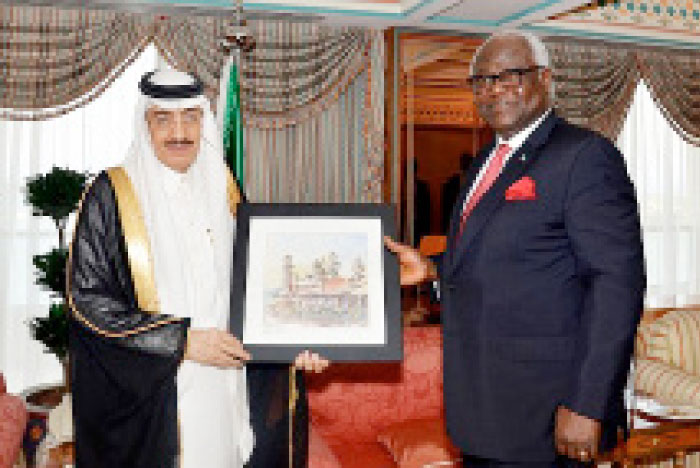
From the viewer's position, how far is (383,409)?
3.99 meters

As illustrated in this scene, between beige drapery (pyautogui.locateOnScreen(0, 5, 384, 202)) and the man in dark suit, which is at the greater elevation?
beige drapery (pyautogui.locateOnScreen(0, 5, 384, 202))

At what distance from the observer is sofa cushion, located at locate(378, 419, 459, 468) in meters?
3.52

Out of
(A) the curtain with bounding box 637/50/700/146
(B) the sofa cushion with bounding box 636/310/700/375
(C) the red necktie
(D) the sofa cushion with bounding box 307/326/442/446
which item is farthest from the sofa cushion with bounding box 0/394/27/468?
(A) the curtain with bounding box 637/50/700/146

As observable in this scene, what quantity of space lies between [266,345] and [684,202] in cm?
720

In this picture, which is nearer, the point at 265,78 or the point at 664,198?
the point at 265,78

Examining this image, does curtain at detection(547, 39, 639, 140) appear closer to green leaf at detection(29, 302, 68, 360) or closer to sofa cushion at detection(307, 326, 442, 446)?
sofa cushion at detection(307, 326, 442, 446)

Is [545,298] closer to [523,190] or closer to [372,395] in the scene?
[523,190]

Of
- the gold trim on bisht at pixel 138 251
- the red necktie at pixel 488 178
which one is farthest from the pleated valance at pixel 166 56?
the red necktie at pixel 488 178

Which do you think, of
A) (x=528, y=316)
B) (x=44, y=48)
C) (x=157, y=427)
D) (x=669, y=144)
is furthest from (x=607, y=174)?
(x=669, y=144)

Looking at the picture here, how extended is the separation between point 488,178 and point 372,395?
2081 mm

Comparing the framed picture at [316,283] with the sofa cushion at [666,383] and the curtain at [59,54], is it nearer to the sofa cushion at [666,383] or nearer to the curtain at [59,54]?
the sofa cushion at [666,383]

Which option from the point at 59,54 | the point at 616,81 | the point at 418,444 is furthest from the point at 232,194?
the point at 616,81

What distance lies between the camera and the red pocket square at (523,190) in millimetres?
1989

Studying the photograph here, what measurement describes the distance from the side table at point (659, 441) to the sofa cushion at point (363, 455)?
1.09 meters
